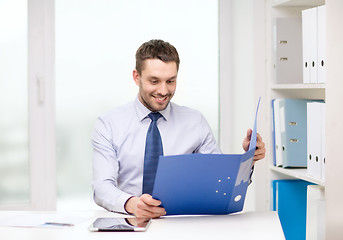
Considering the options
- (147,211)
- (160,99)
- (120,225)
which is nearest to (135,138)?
(160,99)

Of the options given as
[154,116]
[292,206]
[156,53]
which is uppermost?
[156,53]

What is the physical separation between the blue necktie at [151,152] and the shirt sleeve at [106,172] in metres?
0.14

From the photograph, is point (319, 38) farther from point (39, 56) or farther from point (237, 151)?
point (39, 56)

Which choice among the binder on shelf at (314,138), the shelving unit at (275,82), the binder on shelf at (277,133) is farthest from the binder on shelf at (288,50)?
the binder on shelf at (314,138)

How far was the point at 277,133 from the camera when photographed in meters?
3.00

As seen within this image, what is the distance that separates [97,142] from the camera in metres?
2.54

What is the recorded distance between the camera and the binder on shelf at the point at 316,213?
8.00ft

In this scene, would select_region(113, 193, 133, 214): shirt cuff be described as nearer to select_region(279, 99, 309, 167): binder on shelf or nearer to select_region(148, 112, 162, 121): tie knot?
select_region(148, 112, 162, 121): tie knot

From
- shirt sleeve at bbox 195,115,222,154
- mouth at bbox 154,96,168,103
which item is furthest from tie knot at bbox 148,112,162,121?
shirt sleeve at bbox 195,115,222,154

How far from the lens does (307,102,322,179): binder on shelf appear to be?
2506mm

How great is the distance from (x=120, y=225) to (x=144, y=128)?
83 centimetres

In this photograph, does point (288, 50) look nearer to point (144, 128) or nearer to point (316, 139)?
point (316, 139)

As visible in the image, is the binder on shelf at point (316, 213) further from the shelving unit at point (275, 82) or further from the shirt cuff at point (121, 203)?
the shirt cuff at point (121, 203)

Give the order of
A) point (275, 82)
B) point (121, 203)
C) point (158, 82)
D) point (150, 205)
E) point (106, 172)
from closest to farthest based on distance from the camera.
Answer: point (150, 205)
point (121, 203)
point (106, 172)
point (158, 82)
point (275, 82)
